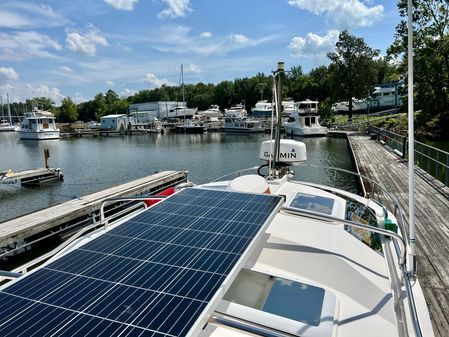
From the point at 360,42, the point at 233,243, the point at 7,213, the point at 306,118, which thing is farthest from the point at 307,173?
the point at 360,42

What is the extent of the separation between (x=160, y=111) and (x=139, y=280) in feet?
356

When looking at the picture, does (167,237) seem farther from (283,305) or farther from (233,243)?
(283,305)

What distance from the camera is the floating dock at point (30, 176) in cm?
2180

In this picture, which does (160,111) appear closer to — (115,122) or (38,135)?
(115,122)

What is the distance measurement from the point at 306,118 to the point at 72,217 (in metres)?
40.9

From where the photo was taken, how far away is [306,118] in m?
48.2

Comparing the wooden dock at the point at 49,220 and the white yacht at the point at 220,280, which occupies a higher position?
the white yacht at the point at 220,280

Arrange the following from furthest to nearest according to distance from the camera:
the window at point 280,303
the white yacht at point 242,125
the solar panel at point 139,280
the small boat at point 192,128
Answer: the small boat at point 192,128
the white yacht at point 242,125
the window at point 280,303
the solar panel at point 139,280

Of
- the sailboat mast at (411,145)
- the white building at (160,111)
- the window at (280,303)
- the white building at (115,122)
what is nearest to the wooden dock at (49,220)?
the window at (280,303)

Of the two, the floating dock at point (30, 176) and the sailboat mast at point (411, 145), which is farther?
the floating dock at point (30, 176)

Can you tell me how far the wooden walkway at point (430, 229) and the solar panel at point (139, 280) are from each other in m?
3.57

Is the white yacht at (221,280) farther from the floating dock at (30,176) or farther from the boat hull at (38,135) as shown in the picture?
the boat hull at (38,135)

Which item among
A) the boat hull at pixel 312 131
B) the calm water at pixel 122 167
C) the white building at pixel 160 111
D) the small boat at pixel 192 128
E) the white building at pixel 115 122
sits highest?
the white building at pixel 160 111

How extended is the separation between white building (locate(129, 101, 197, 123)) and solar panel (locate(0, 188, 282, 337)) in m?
90.0
